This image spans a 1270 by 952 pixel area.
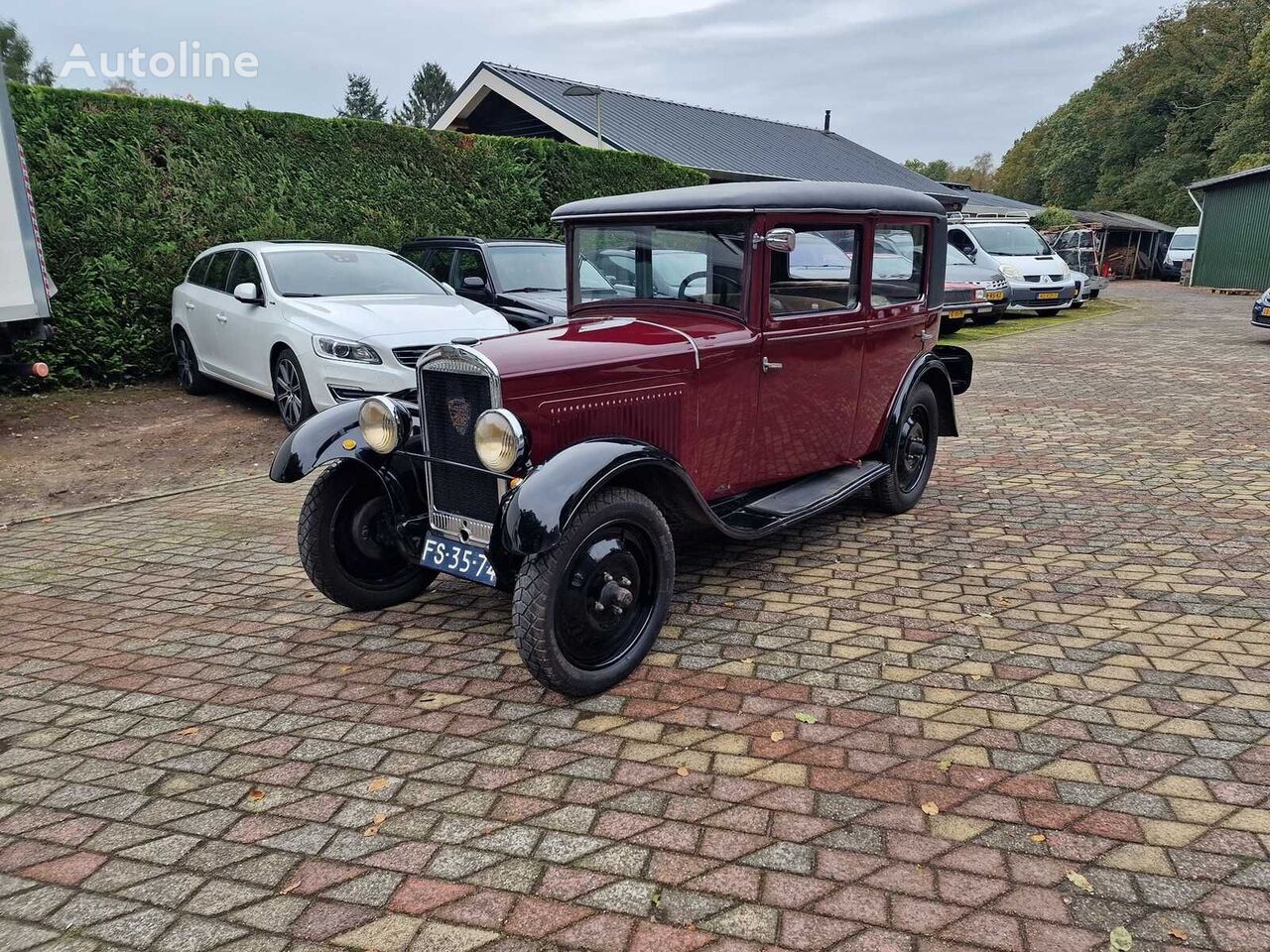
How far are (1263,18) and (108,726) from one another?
59.6 metres

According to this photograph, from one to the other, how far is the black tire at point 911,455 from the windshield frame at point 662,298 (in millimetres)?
1691

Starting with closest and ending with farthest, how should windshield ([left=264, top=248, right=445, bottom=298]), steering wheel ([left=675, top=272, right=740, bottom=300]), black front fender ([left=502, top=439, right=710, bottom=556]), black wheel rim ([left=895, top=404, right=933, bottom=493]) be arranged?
black front fender ([left=502, top=439, right=710, bottom=556]), steering wheel ([left=675, top=272, right=740, bottom=300]), black wheel rim ([left=895, top=404, right=933, bottom=493]), windshield ([left=264, top=248, right=445, bottom=298])

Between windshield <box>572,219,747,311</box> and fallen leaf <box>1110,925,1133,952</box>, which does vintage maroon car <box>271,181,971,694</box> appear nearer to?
windshield <box>572,219,747,311</box>

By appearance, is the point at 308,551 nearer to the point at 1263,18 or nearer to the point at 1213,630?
the point at 1213,630

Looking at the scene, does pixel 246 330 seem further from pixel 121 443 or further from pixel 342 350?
pixel 342 350

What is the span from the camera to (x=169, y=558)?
481 cm

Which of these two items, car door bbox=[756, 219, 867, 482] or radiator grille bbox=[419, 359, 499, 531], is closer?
radiator grille bbox=[419, 359, 499, 531]

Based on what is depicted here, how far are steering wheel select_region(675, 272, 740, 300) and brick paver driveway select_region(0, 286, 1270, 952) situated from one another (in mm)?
1450

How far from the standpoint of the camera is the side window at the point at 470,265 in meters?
9.35

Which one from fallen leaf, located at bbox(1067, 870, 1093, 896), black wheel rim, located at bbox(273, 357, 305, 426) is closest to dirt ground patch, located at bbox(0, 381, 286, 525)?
black wheel rim, located at bbox(273, 357, 305, 426)

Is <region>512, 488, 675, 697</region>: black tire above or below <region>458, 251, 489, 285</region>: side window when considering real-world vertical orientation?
below

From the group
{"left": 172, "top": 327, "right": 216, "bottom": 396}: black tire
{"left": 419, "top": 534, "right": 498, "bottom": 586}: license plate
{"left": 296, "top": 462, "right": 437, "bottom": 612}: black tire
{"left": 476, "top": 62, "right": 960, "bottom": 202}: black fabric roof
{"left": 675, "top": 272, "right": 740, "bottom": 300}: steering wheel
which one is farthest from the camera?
{"left": 476, "top": 62, "right": 960, "bottom": 202}: black fabric roof

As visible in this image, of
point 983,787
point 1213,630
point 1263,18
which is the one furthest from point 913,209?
point 1263,18

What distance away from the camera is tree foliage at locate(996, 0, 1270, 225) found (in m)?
41.8
